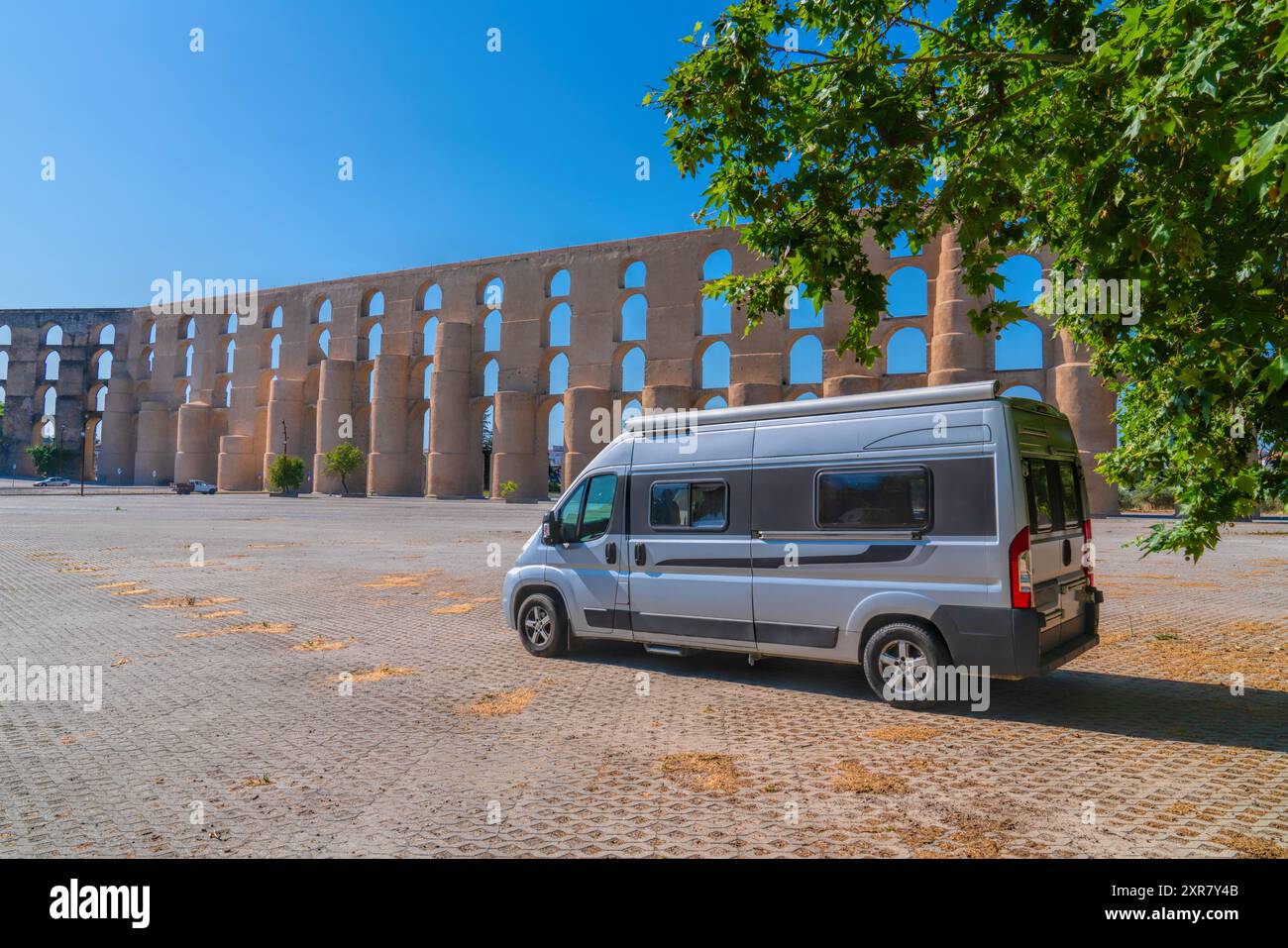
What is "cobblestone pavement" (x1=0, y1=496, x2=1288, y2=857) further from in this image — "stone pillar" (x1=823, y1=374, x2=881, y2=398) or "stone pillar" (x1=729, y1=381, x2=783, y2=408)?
"stone pillar" (x1=729, y1=381, x2=783, y2=408)

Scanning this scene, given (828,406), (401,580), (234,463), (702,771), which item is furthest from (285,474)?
(702,771)

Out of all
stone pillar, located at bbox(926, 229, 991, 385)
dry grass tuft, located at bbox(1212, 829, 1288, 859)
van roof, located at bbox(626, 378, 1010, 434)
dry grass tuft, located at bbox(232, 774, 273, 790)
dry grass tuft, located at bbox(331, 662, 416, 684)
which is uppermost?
stone pillar, located at bbox(926, 229, 991, 385)

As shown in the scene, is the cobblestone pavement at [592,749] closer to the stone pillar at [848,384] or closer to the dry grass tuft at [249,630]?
the dry grass tuft at [249,630]

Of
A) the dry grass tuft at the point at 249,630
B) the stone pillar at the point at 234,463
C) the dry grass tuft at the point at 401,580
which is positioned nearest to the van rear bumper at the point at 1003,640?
the dry grass tuft at the point at 249,630

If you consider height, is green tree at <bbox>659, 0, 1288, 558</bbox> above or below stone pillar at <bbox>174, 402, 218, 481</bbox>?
below

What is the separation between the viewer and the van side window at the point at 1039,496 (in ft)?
19.2

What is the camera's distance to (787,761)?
15.7ft

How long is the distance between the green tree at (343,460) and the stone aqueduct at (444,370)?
4.29ft

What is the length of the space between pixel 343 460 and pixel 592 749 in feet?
188

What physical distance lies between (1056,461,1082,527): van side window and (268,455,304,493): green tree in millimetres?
57641

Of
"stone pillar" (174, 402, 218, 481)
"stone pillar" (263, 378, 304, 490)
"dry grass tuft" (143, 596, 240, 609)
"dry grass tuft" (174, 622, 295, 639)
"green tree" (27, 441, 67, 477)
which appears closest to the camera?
"dry grass tuft" (174, 622, 295, 639)

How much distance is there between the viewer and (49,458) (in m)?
79.7

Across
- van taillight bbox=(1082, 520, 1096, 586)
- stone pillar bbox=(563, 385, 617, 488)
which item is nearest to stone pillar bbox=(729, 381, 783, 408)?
stone pillar bbox=(563, 385, 617, 488)

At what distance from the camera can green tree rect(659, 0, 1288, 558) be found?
409 centimetres
